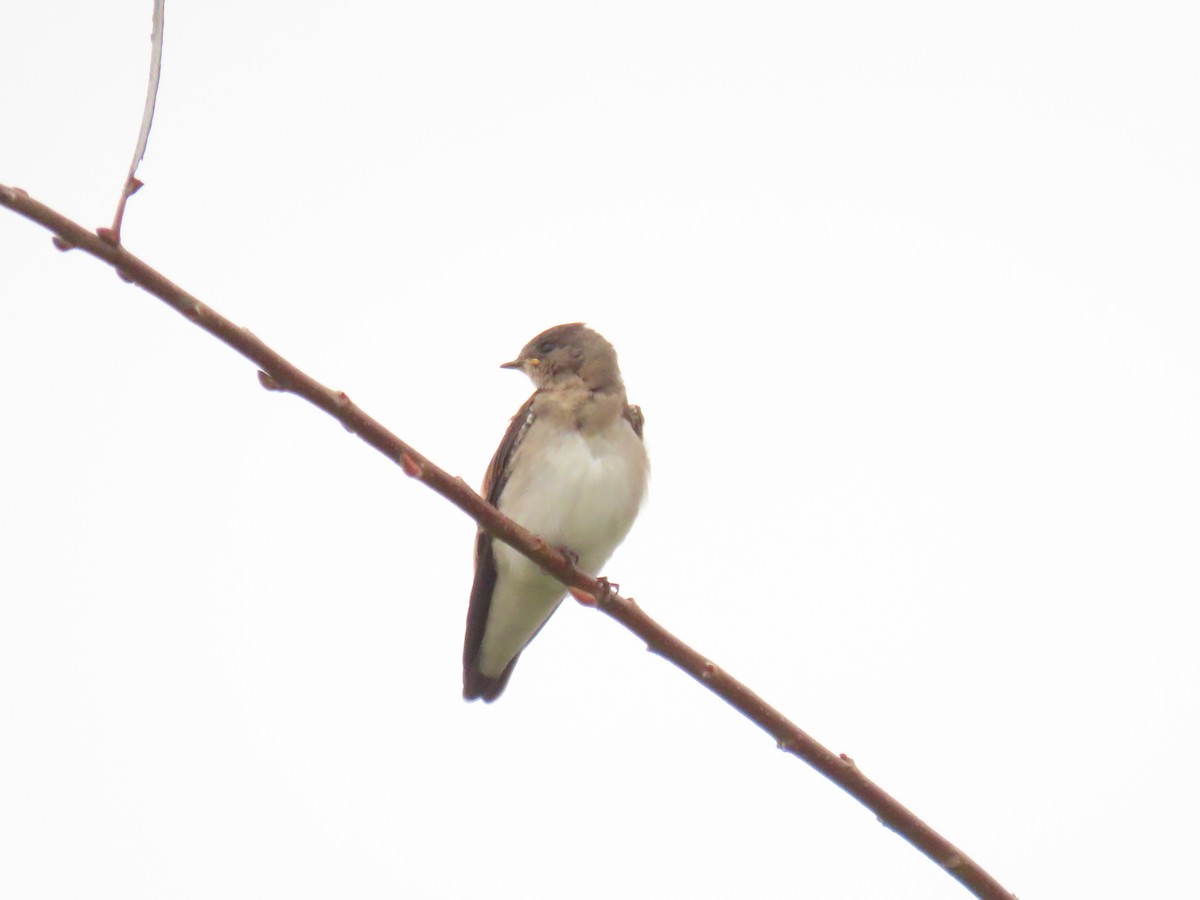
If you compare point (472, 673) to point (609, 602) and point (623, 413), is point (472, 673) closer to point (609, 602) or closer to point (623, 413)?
point (623, 413)

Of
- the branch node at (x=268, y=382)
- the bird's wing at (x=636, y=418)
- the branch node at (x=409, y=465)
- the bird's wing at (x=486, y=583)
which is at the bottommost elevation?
the branch node at (x=268, y=382)

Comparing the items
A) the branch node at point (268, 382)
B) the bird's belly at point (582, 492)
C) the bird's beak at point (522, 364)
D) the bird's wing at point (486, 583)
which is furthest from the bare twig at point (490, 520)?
the bird's beak at point (522, 364)

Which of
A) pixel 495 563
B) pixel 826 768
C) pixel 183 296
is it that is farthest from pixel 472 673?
pixel 183 296

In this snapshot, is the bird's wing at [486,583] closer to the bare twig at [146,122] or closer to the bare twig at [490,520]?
the bare twig at [490,520]

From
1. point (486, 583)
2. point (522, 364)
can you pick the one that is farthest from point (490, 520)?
point (522, 364)

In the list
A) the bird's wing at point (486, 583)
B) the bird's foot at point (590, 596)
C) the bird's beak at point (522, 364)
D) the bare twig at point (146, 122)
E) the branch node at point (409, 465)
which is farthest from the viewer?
the bird's beak at point (522, 364)

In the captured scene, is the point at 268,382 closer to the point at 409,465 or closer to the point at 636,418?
the point at 409,465

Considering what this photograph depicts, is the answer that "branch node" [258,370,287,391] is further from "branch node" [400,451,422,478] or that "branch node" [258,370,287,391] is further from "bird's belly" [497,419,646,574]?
"bird's belly" [497,419,646,574]

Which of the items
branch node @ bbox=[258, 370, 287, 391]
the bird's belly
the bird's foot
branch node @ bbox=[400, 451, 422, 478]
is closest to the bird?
the bird's belly
